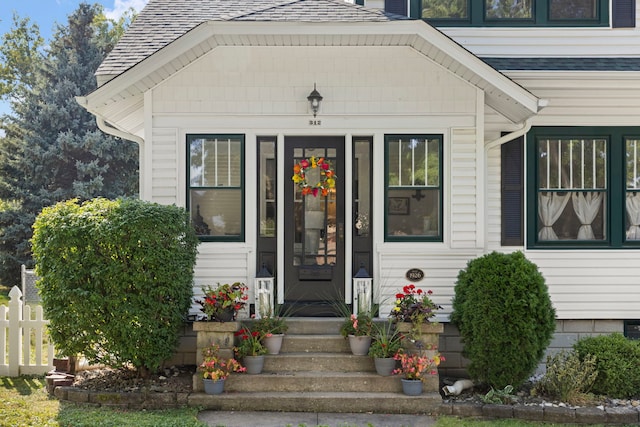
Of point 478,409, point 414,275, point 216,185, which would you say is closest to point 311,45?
point 216,185

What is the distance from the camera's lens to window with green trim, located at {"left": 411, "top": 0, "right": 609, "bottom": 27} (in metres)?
7.84

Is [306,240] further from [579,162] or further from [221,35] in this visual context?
[579,162]

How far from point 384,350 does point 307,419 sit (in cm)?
106

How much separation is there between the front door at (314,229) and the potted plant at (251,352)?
1.00 m

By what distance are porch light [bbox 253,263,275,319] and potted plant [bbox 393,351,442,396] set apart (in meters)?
1.52

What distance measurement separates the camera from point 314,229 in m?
7.16

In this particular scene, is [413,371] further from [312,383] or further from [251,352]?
[251,352]

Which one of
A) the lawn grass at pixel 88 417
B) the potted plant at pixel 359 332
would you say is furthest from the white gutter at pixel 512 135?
the lawn grass at pixel 88 417

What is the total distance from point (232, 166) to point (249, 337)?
80.6 inches

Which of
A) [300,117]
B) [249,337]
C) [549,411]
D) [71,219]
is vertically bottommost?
[549,411]

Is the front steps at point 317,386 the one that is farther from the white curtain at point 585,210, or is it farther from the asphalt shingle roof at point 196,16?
the asphalt shingle roof at point 196,16

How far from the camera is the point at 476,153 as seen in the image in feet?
22.8

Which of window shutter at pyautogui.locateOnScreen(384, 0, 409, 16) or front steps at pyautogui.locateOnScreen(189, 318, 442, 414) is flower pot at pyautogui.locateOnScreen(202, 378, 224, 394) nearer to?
front steps at pyautogui.locateOnScreen(189, 318, 442, 414)

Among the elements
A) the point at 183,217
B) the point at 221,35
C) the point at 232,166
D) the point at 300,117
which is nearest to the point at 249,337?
the point at 183,217
